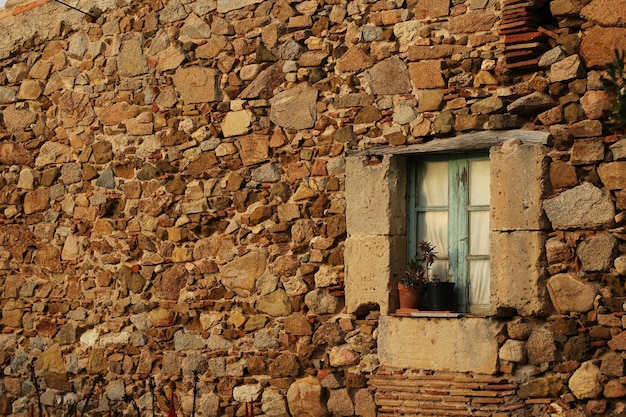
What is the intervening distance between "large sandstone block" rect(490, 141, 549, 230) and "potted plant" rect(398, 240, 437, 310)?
491 millimetres

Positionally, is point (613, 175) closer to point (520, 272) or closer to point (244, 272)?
point (520, 272)

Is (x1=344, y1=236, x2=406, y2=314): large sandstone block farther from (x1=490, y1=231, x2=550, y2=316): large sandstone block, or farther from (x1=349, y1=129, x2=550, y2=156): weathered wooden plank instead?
(x1=490, y1=231, x2=550, y2=316): large sandstone block

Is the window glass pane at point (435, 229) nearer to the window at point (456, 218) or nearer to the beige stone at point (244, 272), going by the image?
the window at point (456, 218)

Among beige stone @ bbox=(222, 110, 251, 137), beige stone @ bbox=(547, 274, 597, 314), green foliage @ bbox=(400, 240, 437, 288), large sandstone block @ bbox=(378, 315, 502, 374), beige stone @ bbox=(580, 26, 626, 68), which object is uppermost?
beige stone @ bbox=(580, 26, 626, 68)

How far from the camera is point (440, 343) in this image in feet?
22.4

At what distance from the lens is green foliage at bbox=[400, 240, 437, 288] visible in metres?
7.01

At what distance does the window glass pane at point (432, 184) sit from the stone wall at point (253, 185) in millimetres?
222

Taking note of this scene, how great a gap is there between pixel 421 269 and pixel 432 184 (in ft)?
1.82

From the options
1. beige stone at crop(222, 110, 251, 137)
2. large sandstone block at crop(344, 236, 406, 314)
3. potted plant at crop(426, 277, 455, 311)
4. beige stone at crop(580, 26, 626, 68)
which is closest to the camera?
beige stone at crop(580, 26, 626, 68)

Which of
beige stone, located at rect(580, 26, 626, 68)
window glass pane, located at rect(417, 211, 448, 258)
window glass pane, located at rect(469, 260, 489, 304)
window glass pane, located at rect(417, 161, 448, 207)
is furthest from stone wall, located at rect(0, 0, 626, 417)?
window glass pane, located at rect(417, 211, 448, 258)

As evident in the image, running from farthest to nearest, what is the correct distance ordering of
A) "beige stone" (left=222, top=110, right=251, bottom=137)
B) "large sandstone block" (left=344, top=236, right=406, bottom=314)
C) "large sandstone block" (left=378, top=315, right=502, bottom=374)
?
"beige stone" (left=222, top=110, right=251, bottom=137) < "large sandstone block" (left=344, top=236, right=406, bottom=314) < "large sandstone block" (left=378, top=315, right=502, bottom=374)

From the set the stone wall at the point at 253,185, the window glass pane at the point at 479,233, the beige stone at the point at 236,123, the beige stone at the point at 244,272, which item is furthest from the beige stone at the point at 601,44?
the beige stone at the point at 244,272

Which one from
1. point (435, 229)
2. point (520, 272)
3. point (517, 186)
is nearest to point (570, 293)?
point (520, 272)

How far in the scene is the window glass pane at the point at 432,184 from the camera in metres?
7.16
